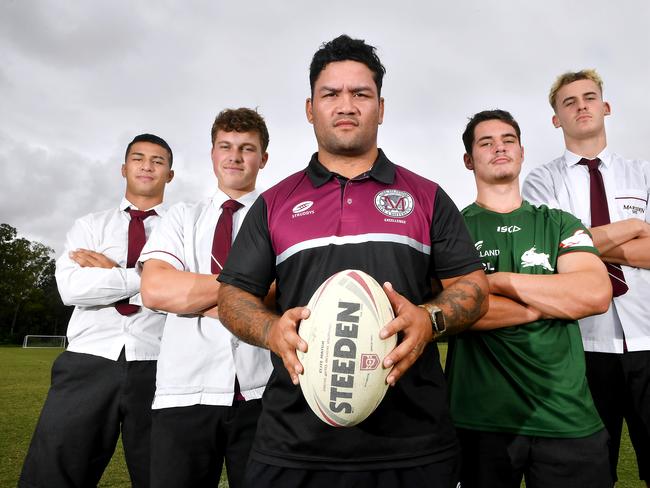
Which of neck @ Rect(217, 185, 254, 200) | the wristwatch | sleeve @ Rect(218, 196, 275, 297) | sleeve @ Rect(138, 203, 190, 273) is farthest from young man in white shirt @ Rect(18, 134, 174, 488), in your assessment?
the wristwatch

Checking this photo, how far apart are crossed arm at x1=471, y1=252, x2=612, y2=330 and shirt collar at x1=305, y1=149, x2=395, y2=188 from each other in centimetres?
85

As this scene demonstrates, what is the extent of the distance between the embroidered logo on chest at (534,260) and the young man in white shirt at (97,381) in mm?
2690

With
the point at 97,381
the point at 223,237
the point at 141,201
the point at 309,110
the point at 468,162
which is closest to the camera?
the point at 309,110

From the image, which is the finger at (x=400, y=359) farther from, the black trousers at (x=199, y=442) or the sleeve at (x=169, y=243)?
the sleeve at (x=169, y=243)

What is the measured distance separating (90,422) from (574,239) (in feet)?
11.9

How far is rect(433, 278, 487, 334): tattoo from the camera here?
2256mm

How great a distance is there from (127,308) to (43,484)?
1446mm

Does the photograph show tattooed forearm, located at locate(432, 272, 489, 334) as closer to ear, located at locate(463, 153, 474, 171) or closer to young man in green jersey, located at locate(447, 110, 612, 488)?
young man in green jersey, located at locate(447, 110, 612, 488)

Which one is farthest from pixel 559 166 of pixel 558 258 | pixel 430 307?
pixel 430 307

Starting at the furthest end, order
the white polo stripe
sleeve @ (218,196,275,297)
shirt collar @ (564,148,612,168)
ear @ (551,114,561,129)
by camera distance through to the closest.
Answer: ear @ (551,114,561,129) → shirt collar @ (564,148,612,168) → sleeve @ (218,196,275,297) → the white polo stripe

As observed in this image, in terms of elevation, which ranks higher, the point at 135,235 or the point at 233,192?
the point at 233,192

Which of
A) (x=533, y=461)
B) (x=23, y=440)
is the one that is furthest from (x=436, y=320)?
(x=23, y=440)

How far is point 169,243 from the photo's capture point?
3.44 metres

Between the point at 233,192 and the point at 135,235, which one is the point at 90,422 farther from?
the point at 233,192
